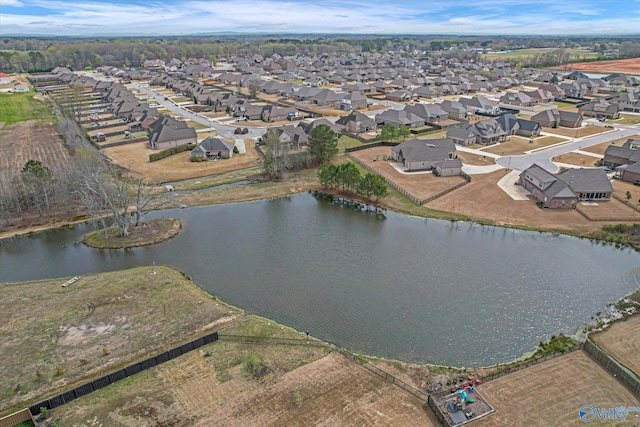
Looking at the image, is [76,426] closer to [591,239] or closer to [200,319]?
[200,319]

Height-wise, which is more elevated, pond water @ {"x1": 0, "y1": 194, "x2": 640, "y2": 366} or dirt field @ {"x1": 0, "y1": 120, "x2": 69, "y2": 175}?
dirt field @ {"x1": 0, "y1": 120, "x2": 69, "y2": 175}

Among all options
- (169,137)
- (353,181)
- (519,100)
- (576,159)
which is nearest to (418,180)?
(353,181)

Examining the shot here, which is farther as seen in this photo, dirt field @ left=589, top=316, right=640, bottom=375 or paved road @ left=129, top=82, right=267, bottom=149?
paved road @ left=129, top=82, right=267, bottom=149

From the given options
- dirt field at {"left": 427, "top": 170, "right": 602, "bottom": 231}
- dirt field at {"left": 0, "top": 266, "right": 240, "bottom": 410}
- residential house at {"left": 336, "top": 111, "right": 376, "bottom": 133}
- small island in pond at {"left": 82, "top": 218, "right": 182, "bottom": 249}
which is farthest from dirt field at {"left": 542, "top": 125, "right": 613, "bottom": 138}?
dirt field at {"left": 0, "top": 266, "right": 240, "bottom": 410}

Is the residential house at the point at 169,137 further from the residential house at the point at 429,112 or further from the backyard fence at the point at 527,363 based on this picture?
the backyard fence at the point at 527,363

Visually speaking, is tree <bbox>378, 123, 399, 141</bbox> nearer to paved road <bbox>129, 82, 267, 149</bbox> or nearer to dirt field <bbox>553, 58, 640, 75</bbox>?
paved road <bbox>129, 82, 267, 149</bbox>

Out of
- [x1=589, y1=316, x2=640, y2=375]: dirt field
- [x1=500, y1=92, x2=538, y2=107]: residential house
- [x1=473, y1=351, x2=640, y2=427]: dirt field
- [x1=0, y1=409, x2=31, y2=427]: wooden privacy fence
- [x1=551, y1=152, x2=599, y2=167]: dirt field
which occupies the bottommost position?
[x1=0, y1=409, x2=31, y2=427]: wooden privacy fence

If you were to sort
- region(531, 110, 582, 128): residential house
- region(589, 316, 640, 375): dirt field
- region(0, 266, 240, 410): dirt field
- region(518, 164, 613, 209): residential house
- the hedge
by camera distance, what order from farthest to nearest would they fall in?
1. region(531, 110, 582, 128): residential house
2. the hedge
3. region(518, 164, 613, 209): residential house
4. region(589, 316, 640, 375): dirt field
5. region(0, 266, 240, 410): dirt field

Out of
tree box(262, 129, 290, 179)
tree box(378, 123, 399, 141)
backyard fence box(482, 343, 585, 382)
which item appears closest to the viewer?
backyard fence box(482, 343, 585, 382)
